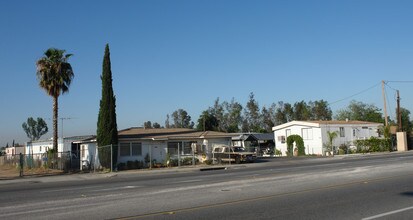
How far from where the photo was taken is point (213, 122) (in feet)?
319

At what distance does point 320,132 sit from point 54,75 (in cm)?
3077

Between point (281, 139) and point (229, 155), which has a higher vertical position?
point (281, 139)

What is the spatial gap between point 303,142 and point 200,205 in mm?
45461

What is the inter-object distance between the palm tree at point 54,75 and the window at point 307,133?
29.5 m

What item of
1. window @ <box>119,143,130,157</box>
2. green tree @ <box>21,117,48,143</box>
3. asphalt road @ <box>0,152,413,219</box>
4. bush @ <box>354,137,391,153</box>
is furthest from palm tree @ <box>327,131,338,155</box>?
green tree @ <box>21,117,48,143</box>

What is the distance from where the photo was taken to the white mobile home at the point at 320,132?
54253mm

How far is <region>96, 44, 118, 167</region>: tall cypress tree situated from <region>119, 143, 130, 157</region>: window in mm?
1393

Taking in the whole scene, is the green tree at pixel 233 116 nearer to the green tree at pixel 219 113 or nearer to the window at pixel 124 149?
the green tree at pixel 219 113

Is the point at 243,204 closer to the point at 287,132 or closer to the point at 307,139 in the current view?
the point at 307,139

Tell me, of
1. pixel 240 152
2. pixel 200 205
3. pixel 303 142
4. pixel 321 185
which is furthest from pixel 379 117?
pixel 200 205

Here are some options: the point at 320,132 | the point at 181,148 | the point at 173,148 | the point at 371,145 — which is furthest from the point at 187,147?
the point at 371,145

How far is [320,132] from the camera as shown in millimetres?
53750

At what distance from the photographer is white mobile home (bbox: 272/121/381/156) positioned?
54.3m

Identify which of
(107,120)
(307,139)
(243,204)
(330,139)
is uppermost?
(107,120)
